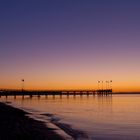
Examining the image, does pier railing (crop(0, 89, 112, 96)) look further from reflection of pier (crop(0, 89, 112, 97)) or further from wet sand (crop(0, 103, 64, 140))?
wet sand (crop(0, 103, 64, 140))

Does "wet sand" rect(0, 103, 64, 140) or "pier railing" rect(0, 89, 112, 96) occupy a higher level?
"pier railing" rect(0, 89, 112, 96)

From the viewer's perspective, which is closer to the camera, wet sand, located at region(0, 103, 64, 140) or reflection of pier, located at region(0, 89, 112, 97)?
wet sand, located at region(0, 103, 64, 140)

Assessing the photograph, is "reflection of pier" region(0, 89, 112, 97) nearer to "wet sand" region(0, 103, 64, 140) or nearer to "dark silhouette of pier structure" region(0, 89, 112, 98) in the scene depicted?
"dark silhouette of pier structure" region(0, 89, 112, 98)

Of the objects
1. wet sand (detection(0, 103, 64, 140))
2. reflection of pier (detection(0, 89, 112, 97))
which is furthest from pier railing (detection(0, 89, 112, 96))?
wet sand (detection(0, 103, 64, 140))

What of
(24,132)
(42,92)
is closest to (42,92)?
(42,92)

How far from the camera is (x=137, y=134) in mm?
22453

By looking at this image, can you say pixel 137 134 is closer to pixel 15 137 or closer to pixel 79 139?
pixel 79 139

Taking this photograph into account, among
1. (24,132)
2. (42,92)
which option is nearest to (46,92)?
(42,92)

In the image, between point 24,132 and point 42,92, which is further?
point 42,92

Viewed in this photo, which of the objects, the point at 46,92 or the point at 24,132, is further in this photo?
the point at 46,92

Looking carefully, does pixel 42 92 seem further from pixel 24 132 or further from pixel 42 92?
pixel 24 132

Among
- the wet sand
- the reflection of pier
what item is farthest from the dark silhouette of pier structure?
the wet sand

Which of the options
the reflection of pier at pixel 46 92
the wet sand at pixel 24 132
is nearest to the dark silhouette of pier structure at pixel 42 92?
the reflection of pier at pixel 46 92

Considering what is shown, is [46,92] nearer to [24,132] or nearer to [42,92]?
[42,92]
